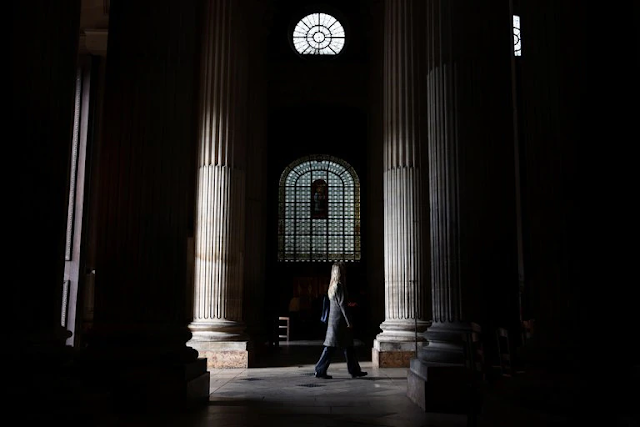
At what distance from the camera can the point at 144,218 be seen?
6664 millimetres

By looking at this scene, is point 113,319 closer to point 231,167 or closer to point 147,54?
point 147,54

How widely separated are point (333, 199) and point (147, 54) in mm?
26381

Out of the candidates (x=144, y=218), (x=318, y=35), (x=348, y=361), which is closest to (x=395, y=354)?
(x=348, y=361)

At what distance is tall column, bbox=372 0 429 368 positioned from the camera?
12.3 metres

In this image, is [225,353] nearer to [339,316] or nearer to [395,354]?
[395,354]

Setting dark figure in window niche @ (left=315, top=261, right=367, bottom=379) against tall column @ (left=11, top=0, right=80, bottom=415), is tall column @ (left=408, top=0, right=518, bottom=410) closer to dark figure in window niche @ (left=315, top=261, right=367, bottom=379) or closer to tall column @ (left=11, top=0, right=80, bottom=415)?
dark figure in window niche @ (left=315, top=261, right=367, bottom=379)

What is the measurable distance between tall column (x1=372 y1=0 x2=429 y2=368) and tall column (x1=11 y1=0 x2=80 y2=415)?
8803mm

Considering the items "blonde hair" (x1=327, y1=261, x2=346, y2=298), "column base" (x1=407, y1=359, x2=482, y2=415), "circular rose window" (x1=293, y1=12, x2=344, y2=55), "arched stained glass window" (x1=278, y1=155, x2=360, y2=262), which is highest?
"circular rose window" (x1=293, y1=12, x2=344, y2=55)

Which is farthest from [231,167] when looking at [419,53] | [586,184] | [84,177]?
[586,184]

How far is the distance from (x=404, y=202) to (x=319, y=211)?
20.3m

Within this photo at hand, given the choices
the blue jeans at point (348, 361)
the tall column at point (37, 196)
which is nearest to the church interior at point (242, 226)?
the tall column at point (37, 196)

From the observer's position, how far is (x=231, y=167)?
13805 millimetres

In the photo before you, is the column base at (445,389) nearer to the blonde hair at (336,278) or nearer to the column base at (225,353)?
the blonde hair at (336,278)

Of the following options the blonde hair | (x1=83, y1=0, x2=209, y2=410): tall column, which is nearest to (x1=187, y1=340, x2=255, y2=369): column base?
the blonde hair
